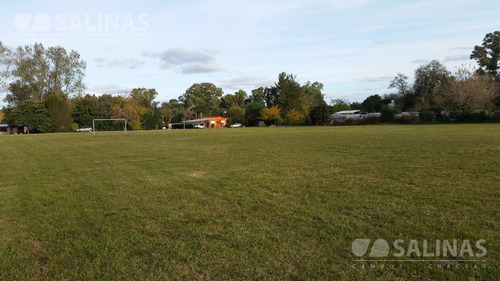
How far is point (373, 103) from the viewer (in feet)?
308

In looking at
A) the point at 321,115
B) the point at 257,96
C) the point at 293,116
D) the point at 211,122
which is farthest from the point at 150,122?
the point at 257,96

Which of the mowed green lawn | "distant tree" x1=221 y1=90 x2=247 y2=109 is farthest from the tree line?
the mowed green lawn

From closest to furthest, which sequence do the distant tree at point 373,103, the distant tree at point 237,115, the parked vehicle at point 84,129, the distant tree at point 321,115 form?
the parked vehicle at point 84,129 → the distant tree at point 321,115 → the distant tree at point 237,115 → the distant tree at point 373,103

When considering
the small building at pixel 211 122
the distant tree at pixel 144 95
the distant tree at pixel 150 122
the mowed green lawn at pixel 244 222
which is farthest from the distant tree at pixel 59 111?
the mowed green lawn at pixel 244 222

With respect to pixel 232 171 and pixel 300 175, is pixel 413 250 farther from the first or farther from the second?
pixel 232 171

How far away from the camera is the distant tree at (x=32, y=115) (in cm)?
5794

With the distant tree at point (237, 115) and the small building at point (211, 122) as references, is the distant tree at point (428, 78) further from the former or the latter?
the small building at point (211, 122)

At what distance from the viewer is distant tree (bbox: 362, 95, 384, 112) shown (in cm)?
9322

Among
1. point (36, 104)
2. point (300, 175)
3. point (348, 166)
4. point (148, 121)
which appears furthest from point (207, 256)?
point (148, 121)

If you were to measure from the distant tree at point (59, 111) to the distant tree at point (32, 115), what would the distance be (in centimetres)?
103

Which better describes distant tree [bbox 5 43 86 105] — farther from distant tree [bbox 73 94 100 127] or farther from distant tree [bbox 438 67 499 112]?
distant tree [bbox 438 67 499 112]

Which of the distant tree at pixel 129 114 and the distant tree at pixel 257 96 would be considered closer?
the distant tree at pixel 129 114

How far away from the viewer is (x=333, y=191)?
6.39 metres

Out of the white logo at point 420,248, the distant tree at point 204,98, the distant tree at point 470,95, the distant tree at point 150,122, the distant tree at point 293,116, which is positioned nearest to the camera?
the white logo at point 420,248
